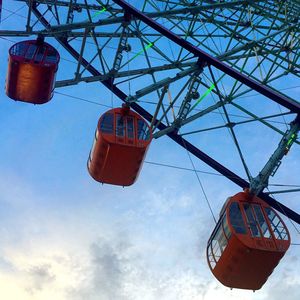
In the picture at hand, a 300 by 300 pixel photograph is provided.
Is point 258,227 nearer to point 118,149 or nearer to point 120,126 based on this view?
point 118,149

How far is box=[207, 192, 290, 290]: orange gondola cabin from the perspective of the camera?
51.3 feet

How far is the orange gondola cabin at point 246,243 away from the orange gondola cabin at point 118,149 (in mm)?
3380

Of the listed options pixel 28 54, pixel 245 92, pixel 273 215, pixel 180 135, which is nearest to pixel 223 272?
pixel 273 215

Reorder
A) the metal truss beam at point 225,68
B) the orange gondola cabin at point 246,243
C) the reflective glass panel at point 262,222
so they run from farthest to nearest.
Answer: the metal truss beam at point 225,68, the reflective glass panel at point 262,222, the orange gondola cabin at point 246,243

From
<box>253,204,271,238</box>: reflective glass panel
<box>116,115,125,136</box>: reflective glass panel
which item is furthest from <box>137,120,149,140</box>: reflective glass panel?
<box>253,204,271,238</box>: reflective glass panel

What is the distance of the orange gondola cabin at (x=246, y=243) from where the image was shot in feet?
51.3

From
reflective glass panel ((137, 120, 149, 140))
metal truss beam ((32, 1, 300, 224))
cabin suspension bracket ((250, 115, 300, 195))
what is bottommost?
metal truss beam ((32, 1, 300, 224))

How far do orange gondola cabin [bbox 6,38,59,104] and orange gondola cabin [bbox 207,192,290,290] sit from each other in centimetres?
780

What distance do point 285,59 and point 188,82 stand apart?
686 centimetres

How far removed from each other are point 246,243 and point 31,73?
31.7ft

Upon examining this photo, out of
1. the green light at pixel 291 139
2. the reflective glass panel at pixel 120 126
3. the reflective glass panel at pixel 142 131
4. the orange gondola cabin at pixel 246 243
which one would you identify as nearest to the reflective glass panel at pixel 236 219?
the orange gondola cabin at pixel 246 243

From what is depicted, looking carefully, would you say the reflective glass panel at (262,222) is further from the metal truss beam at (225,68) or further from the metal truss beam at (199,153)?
the metal truss beam at (225,68)

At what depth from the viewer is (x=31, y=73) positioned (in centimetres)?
1886

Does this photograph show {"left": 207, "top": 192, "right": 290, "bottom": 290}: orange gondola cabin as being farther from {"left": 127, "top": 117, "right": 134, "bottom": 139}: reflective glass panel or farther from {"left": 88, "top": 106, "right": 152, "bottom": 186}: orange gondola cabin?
{"left": 127, "top": 117, "right": 134, "bottom": 139}: reflective glass panel
